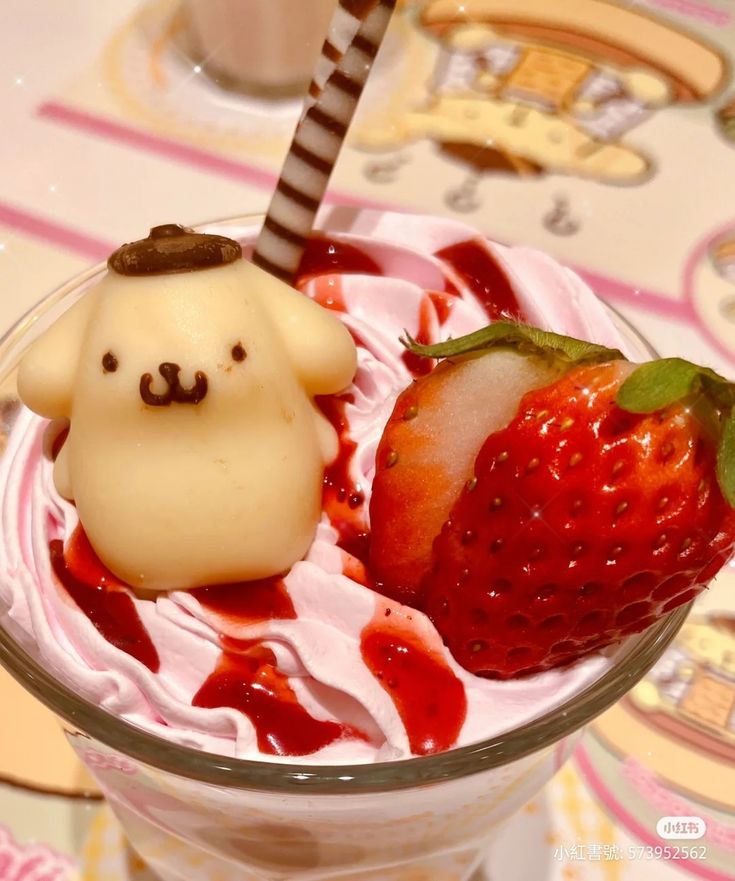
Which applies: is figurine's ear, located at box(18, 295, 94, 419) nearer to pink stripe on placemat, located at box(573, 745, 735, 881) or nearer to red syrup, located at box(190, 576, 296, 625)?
red syrup, located at box(190, 576, 296, 625)

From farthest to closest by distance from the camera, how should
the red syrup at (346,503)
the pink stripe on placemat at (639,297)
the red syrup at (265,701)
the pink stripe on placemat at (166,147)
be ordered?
the pink stripe on placemat at (166,147) → the pink stripe on placemat at (639,297) → the red syrup at (346,503) → the red syrup at (265,701)

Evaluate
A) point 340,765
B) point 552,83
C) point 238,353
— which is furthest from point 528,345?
point 552,83

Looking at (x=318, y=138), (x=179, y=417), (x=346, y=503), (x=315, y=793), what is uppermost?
(x=318, y=138)

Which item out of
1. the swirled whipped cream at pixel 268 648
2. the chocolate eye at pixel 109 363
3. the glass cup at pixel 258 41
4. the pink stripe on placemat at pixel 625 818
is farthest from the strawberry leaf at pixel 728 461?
the glass cup at pixel 258 41

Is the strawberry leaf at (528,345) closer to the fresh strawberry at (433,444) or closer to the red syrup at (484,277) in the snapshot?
the fresh strawberry at (433,444)

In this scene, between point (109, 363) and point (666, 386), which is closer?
point (666, 386)

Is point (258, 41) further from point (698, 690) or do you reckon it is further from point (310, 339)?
point (698, 690)

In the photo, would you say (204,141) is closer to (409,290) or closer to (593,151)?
(593,151)

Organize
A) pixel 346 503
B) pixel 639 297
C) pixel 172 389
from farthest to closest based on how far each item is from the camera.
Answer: pixel 639 297
pixel 346 503
pixel 172 389
